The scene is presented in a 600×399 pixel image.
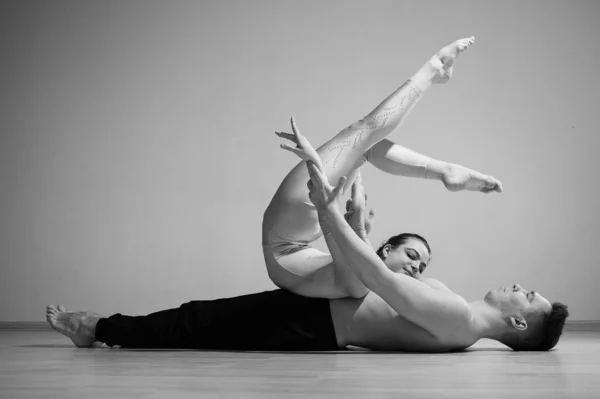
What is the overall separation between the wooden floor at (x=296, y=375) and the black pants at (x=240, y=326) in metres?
0.11

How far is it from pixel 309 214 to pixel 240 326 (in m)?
0.50

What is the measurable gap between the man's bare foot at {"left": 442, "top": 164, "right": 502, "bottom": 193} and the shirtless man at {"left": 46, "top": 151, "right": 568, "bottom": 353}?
48 centimetres

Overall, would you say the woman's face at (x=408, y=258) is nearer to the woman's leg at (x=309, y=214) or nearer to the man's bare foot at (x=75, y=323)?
the woman's leg at (x=309, y=214)

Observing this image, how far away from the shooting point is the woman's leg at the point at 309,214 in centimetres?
266

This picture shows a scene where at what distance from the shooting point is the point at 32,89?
5445 mm

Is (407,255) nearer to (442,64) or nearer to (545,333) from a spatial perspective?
(545,333)

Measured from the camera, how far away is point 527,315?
265 centimetres

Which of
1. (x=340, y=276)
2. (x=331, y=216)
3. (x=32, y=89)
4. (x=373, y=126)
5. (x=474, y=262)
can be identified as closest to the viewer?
(x=331, y=216)

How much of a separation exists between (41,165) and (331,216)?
11.9 feet

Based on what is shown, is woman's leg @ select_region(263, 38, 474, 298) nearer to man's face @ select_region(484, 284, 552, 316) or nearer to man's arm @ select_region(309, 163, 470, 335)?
man's arm @ select_region(309, 163, 470, 335)

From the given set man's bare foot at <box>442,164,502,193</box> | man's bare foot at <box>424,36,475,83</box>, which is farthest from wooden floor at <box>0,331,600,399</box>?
man's bare foot at <box>424,36,475,83</box>

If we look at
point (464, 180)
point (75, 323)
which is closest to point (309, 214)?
point (464, 180)

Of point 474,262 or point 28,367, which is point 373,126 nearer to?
point 28,367

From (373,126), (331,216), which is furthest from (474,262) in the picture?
(331,216)
